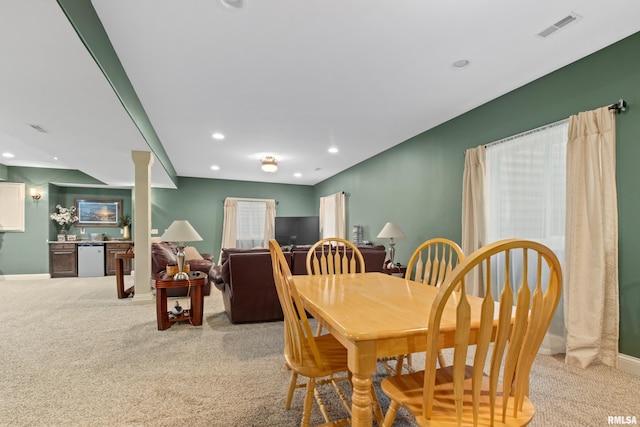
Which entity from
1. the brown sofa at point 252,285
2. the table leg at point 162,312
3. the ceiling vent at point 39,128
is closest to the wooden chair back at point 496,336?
→ the brown sofa at point 252,285

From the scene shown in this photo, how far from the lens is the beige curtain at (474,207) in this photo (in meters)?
3.36

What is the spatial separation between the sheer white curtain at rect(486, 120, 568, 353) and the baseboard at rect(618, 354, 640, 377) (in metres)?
0.40

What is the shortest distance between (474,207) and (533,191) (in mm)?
612

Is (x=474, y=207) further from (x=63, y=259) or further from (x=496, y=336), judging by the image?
(x=63, y=259)

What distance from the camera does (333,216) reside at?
7.41 m

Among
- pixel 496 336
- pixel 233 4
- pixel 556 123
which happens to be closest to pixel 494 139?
pixel 556 123

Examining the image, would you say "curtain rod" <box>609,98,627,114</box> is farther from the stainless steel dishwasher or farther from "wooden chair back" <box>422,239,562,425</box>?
the stainless steel dishwasher

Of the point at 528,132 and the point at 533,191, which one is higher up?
the point at 528,132

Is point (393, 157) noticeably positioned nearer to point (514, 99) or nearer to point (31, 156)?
point (514, 99)

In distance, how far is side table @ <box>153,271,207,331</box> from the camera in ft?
10.6

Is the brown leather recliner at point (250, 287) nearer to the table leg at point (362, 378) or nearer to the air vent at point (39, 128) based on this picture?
the table leg at point (362, 378)

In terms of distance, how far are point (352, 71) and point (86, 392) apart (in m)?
3.18

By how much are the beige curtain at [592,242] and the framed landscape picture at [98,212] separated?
29.2 feet

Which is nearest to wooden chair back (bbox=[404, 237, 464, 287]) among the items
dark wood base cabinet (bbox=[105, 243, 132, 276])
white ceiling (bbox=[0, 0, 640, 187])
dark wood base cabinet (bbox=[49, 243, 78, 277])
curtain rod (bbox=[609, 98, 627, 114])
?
white ceiling (bbox=[0, 0, 640, 187])
